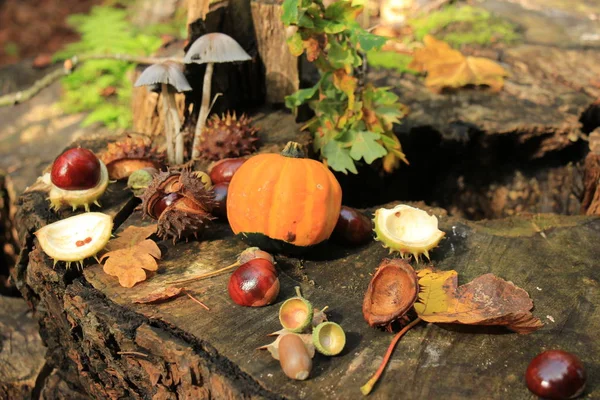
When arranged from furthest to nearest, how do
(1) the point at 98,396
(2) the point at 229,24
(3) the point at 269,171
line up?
(2) the point at 229,24 < (1) the point at 98,396 < (3) the point at 269,171

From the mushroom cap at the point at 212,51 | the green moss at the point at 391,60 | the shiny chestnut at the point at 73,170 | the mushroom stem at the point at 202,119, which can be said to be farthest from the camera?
the green moss at the point at 391,60

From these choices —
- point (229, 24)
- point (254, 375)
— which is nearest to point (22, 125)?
point (229, 24)

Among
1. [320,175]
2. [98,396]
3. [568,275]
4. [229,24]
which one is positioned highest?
[229,24]

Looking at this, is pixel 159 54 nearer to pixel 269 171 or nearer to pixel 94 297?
pixel 269 171

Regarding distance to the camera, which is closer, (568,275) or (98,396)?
(568,275)

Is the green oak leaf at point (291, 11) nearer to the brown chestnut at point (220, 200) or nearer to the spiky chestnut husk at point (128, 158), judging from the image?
the brown chestnut at point (220, 200)

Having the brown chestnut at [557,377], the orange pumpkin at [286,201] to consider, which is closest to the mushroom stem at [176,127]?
the orange pumpkin at [286,201]

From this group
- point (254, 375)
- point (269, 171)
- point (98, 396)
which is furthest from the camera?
point (98, 396)
